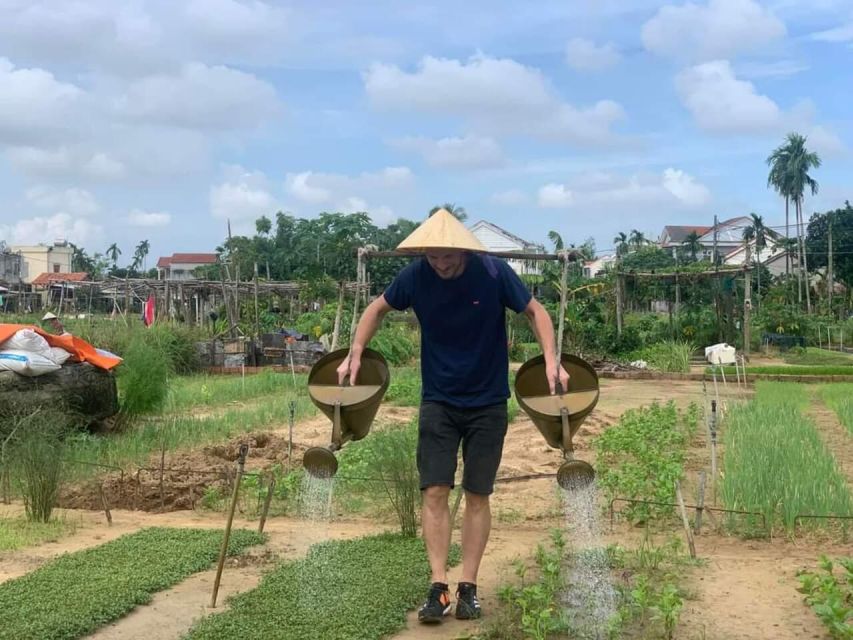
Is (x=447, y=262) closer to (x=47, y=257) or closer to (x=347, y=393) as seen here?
(x=347, y=393)

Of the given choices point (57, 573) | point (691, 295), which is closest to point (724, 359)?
point (691, 295)

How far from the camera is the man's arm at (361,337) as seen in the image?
3559 mm

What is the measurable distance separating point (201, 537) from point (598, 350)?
15222mm

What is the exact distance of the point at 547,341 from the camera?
11.1ft

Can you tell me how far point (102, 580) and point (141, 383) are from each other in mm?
5310

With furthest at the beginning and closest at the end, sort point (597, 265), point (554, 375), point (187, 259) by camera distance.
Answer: point (187, 259)
point (597, 265)
point (554, 375)

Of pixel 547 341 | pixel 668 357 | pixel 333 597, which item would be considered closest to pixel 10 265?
pixel 668 357

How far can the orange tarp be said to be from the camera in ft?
25.0

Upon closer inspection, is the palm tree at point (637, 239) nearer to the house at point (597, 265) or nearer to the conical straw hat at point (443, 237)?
the house at point (597, 265)

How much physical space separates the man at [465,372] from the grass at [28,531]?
89.9 inches

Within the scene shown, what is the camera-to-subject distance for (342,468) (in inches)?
249

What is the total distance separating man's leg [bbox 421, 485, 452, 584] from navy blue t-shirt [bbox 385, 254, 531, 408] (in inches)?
13.6

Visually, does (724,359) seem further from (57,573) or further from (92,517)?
(57,573)

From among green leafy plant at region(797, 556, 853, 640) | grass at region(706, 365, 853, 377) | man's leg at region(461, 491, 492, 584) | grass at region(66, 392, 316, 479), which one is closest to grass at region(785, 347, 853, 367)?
grass at region(706, 365, 853, 377)
